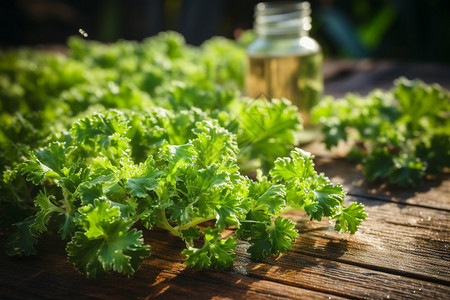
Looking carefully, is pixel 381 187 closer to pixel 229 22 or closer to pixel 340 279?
pixel 340 279

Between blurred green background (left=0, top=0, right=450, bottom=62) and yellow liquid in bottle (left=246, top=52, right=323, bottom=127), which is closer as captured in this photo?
yellow liquid in bottle (left=246, top=52, right=323, bottom=127)

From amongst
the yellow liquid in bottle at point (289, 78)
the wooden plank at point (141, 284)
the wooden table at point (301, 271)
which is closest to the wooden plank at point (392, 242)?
the wooden table at point (301, 271)

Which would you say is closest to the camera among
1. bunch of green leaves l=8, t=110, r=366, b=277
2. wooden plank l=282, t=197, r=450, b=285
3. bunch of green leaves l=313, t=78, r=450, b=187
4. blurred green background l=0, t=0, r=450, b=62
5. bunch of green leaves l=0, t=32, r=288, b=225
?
bunch of green leaves l=8, t=110, r=366, b=277

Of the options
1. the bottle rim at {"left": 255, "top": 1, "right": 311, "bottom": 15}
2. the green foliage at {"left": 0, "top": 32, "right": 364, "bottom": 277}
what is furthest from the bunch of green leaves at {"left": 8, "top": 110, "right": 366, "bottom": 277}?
the bottle rim at {"left": 255, "top": 1, "right": 311, "bottom": 15}

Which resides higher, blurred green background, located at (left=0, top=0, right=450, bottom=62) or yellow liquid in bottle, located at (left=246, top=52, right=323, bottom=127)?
blurred green background, located at (left=0, top=0, right=450, bottom=62)

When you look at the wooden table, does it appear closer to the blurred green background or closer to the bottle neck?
the bottle neck

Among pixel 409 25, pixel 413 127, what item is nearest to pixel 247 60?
pixel 413 127

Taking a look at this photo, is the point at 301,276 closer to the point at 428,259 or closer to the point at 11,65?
the point at 428,259
